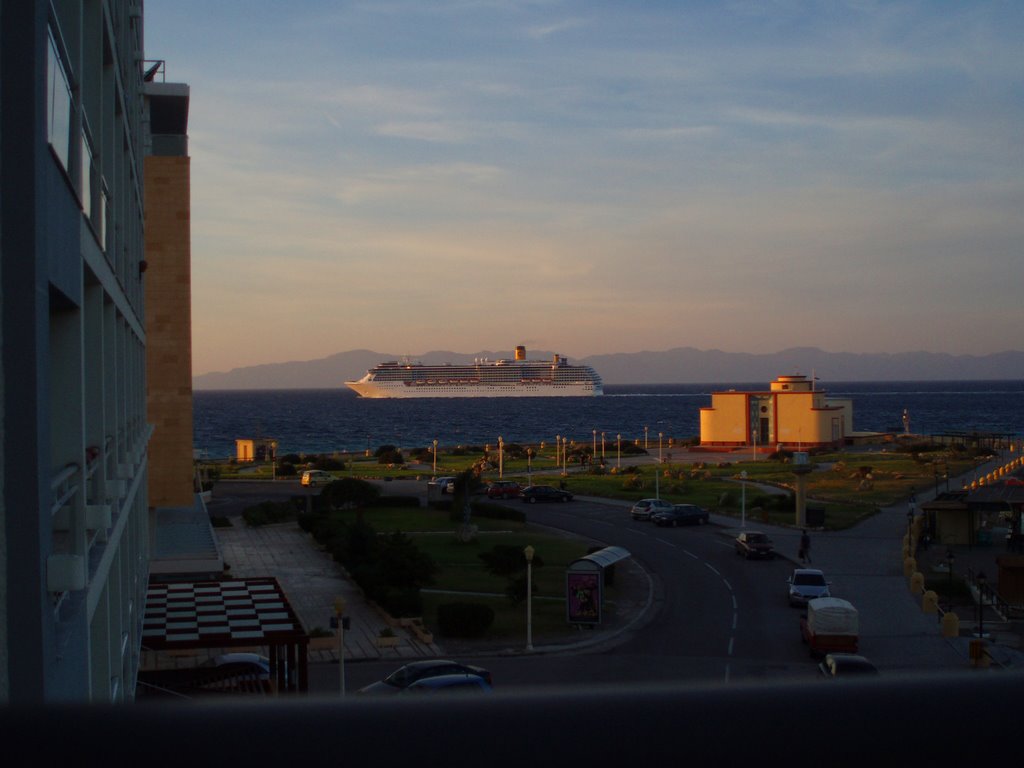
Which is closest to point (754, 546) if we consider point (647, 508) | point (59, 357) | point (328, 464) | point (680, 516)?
point (680, 516)

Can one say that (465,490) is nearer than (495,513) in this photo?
Yes

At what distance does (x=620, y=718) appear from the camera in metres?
0.80

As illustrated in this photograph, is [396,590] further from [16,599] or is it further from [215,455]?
[215,455]

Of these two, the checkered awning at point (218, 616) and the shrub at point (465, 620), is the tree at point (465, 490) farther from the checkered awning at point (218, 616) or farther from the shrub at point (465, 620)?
the checkered awning at point (218, 616)

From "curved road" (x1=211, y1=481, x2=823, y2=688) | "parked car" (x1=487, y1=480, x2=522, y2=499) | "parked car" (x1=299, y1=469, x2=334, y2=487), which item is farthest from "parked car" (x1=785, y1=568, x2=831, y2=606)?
"parked car" (x1=299, y1=469, x2=334, y2=487)

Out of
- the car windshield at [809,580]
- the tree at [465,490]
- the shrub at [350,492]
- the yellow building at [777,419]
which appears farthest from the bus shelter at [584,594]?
the yellow building at [777,419]

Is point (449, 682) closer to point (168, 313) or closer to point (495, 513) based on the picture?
point (168, 313)

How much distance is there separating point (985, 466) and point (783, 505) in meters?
17.0

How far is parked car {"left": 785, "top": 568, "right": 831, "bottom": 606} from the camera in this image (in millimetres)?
18797

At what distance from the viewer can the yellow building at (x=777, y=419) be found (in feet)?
188

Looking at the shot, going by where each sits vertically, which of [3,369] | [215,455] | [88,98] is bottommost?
[215,455]

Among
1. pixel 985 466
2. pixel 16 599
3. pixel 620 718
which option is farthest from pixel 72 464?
pixel 985 466

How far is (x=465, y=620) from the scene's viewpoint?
17125mm

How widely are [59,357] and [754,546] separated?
2132cm
